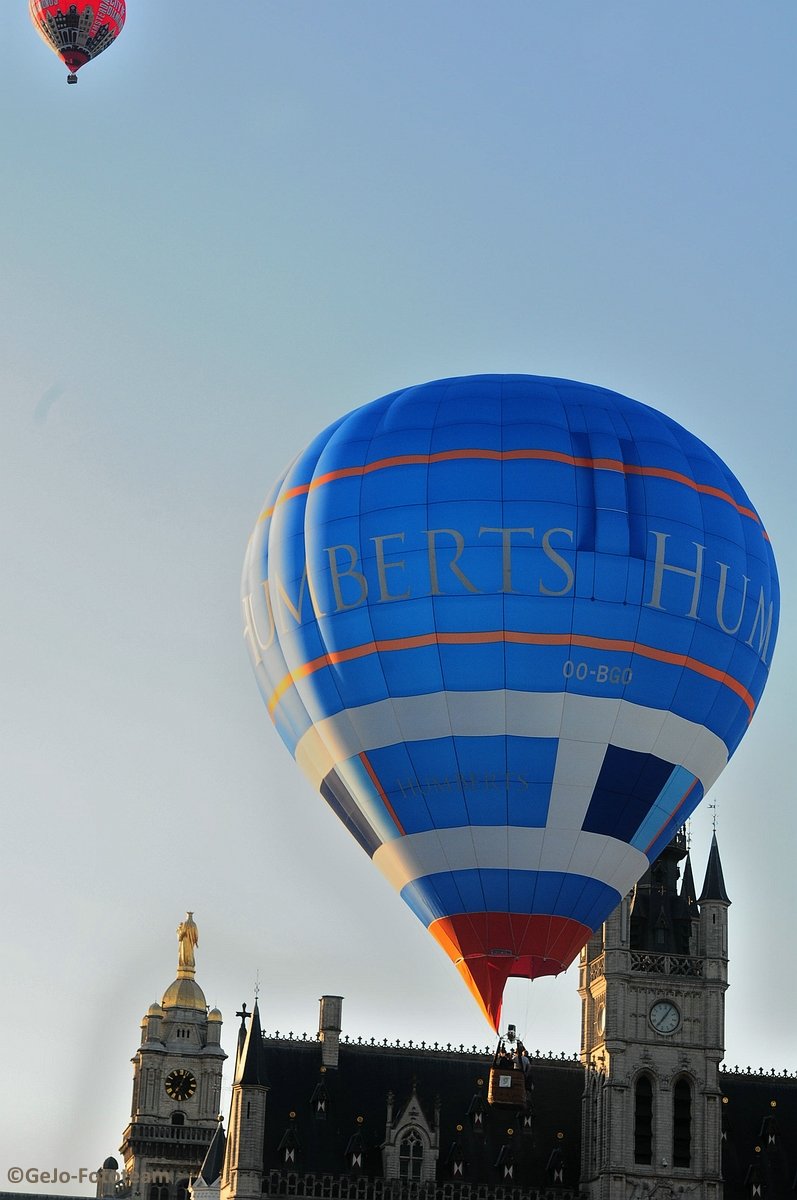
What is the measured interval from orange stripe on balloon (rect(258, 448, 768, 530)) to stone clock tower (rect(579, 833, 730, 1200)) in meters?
41.5

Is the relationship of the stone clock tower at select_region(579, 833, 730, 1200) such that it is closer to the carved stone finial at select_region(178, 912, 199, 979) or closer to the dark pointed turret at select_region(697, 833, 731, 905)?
the dark pointed turret at select_region(697, 833, 731, 905)

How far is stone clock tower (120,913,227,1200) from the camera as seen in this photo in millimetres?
114250

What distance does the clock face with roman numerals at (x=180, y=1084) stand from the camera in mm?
117875

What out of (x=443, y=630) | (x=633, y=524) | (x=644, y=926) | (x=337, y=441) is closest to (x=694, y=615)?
(x=633, y=524)

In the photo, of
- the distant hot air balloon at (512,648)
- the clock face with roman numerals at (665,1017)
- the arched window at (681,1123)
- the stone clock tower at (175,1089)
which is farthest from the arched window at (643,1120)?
the distant hot air balloon at (512,648)

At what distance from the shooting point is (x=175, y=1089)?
387ft

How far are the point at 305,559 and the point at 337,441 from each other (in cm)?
287

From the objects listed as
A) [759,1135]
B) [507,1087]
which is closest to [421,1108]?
[759,1135]

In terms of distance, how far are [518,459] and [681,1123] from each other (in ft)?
150

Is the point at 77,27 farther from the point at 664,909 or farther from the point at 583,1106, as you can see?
the point at 583,1106

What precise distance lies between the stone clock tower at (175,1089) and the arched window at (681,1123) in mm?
32374

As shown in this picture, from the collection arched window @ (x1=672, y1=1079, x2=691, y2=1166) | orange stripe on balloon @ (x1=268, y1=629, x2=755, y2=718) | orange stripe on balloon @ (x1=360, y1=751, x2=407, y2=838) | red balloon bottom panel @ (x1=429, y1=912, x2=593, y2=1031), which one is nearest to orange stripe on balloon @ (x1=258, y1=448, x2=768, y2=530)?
orange stripe on balloon @ (x1=268, y1=629, x2=755, y2=718)

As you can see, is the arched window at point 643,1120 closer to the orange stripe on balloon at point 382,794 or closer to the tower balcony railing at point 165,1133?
the tower balcony railing at point 165,1133

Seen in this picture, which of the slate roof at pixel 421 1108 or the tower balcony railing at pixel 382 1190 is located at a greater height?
the slate roof at pixel 421 1108
